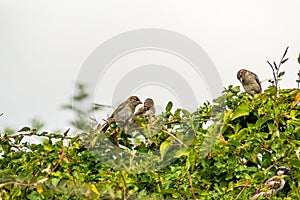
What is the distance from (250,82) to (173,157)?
1652mm

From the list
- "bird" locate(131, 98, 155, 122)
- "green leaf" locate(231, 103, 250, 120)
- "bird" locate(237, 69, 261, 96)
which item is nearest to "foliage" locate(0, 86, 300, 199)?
"green leaf" locate(231, 103, 250, 120)

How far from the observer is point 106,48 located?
3727 mm

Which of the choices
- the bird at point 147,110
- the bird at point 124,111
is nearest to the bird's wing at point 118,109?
the bird at point 124,111

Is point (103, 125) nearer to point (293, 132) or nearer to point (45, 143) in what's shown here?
point (45, 143)

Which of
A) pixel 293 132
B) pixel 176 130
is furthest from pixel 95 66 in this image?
pixel 293 132

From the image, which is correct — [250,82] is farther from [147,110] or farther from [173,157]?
[173,157]

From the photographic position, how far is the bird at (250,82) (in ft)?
13.6

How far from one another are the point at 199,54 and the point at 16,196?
57.2 inches

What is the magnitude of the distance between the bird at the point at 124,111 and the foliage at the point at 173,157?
0.18 feet

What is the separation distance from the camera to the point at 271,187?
2561 millimetres

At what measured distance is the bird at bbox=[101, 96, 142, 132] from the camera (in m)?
2.99

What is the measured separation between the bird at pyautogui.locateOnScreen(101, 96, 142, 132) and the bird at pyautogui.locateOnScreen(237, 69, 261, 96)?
2.87 ft

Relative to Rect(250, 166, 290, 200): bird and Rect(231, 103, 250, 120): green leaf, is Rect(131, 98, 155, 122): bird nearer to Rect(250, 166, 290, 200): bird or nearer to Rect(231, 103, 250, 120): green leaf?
Rect(231, 103, 250, 120): green leaf

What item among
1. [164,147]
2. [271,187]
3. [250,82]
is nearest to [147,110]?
[164,147]
